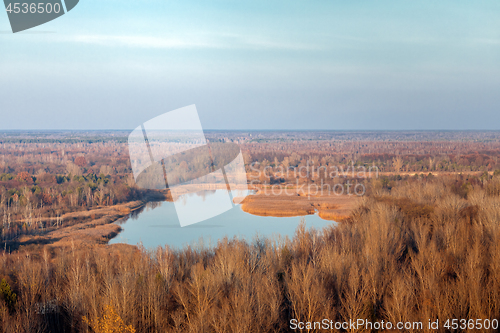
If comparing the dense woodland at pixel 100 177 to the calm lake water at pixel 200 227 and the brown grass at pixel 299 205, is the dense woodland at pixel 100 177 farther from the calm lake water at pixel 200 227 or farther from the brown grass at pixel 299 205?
the brown grass at pixel 299 205

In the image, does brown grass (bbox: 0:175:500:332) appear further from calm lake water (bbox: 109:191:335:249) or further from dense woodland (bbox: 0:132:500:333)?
calm lake water (bbox: 109:191:335:249)

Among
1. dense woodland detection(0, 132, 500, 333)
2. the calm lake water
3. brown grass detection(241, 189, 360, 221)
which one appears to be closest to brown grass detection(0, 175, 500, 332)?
dense woodland detection(0, 132, 500, 333)

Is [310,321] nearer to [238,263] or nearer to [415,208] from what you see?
[238,263]

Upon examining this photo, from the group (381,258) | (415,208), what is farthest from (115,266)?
(415,208)

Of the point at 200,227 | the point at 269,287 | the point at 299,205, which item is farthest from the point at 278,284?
the point at 299,205

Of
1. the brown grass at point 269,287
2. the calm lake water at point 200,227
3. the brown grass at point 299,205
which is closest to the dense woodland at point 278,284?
the brown grass at point 269,287

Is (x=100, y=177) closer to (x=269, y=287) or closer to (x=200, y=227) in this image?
(x=200, y=227)

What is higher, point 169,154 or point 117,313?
point 169,154

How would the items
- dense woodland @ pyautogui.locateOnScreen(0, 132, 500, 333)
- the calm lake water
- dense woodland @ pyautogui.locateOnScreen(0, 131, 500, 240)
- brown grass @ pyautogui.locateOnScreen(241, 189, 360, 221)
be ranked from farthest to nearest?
brown grass @ pyautogui.locateOnScreen(241, 189, 360, 221) < dense woodland @ pyautogui.locateOnScreen(0, 131, 500, 240) < the calm lake water < dense woodland @ pyautogui.locateOnScreen(0, 132, 500, 333)
